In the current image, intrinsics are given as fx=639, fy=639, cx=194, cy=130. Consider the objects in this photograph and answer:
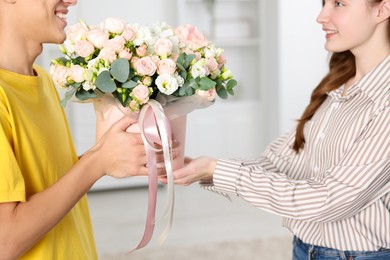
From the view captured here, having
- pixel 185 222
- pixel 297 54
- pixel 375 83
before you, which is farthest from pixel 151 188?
pixel 297 54

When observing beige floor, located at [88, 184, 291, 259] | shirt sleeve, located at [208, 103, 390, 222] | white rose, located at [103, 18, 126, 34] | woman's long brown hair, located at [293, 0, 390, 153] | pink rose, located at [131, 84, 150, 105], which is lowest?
beige floor, located at [88, 184, 291, 259]

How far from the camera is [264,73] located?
21.1 feet

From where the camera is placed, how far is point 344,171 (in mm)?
1947

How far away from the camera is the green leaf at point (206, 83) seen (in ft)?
5.61

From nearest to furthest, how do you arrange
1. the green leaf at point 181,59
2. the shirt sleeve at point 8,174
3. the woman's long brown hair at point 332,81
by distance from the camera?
the shirt sleeve at point 8,174 < the green leaf at point 181,59 < the woman's long brown hair at point 332,81

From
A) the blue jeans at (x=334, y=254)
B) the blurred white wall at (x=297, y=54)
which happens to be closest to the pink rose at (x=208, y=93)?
the blue jeans at (x=334, y=254)

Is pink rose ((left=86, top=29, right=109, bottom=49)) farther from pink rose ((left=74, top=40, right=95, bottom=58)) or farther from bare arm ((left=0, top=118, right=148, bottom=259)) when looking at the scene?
bare arm ((left=0, top=118, right=148, bottom=259))

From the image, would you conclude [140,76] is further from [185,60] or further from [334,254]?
[334,254]

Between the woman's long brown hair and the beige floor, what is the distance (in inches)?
86.5

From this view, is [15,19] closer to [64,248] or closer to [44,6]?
[44,6]

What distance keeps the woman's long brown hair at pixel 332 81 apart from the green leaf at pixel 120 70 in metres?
0.87

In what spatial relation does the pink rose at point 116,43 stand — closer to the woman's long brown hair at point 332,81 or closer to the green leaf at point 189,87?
the green leaf at point 189,87

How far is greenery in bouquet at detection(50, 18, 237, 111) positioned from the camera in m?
1.64

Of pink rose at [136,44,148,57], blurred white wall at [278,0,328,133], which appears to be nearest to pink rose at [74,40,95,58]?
pink rose at [136,44,148,57]
